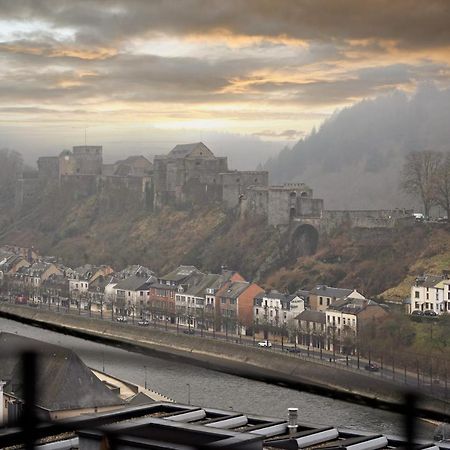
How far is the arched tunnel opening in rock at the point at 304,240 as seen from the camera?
11.6 metres

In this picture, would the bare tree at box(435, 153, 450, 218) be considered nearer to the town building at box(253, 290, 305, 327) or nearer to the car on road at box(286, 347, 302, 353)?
the town building at box(253, 290, 305, 327)

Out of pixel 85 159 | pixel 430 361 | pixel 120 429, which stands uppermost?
pixel 85 159

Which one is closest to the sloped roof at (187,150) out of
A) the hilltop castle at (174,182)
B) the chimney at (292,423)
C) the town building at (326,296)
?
the hilltop castle at (174,182)

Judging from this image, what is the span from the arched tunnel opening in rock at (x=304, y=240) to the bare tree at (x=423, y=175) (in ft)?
4.01

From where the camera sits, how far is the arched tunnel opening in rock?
11602 millimetres

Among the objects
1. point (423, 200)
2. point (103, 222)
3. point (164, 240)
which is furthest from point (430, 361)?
point (103, 222)

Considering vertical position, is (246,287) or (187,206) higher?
(187,206)

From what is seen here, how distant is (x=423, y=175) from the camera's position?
12000mm

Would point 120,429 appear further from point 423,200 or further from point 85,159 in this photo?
point 85,159

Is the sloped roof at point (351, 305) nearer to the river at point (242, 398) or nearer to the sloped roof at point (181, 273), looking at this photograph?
the river at point (242, 398)

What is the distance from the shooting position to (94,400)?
4285mm

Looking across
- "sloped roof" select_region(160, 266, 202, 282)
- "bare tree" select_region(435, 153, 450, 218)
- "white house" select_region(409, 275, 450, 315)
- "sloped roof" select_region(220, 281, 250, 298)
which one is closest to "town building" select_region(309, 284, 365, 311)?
"white house" select_region(409, 275, 450, 315)

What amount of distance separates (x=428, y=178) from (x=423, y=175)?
0.58ft

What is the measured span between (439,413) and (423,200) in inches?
448
